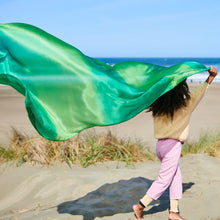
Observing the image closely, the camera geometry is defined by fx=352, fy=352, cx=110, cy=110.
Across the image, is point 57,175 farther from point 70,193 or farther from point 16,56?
point 16,56

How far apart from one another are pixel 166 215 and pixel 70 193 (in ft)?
4.87

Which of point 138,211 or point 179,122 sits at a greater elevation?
point 179,122

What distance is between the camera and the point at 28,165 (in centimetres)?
574

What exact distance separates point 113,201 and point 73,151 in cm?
180

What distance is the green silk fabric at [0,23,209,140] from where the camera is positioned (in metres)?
3.31

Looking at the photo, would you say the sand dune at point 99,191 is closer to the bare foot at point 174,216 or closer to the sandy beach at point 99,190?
the sandy beach at point 99,190

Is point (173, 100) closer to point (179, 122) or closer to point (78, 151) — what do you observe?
point (179, 122)

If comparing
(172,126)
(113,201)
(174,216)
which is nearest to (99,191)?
(113,201)

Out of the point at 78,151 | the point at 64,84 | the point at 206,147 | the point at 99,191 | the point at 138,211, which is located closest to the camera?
the point at 64,84

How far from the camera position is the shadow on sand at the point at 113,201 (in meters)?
3.93

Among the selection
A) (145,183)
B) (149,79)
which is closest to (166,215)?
(145,183)

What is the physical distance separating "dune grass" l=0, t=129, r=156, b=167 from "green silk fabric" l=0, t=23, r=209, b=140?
2.44 metres

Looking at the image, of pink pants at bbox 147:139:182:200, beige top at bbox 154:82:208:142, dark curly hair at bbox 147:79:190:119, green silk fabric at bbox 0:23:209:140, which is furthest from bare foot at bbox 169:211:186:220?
green silk fabric at bbox 0:23:209:140

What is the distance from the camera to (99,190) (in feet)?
15.2
